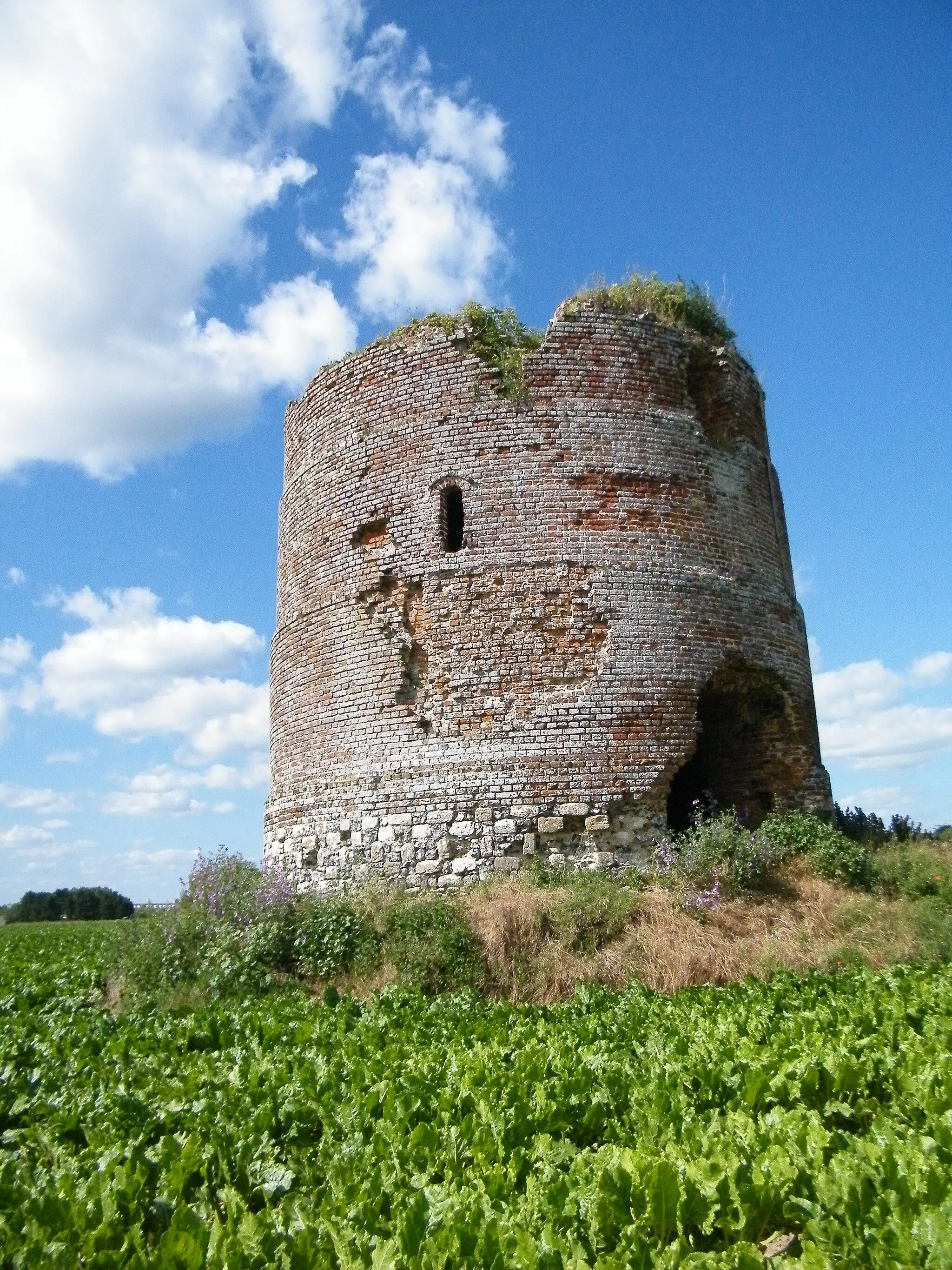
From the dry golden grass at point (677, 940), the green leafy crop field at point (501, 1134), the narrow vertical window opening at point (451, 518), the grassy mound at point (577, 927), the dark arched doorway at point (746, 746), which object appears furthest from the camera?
the dark arched doorway at point (746, 746)

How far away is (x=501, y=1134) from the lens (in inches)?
150

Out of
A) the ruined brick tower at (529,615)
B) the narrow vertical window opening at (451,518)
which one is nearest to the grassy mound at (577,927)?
the ruined brick tower at (529,615)

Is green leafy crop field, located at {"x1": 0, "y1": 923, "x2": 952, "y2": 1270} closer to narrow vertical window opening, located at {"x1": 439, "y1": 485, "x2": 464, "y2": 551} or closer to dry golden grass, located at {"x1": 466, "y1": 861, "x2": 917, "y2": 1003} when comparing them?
dry golden grass, located at {"x1": 466, "y1": 861, "x2": 917, "y2": 1003}

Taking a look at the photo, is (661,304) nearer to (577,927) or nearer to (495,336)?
(495,336)

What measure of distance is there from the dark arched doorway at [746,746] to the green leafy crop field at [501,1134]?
177 inches

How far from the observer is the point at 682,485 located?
1059 cm

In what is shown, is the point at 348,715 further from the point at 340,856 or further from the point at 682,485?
the point at 682,485

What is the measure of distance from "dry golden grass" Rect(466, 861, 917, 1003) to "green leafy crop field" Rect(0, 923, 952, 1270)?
3.26ft

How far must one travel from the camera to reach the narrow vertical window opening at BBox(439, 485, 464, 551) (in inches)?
405

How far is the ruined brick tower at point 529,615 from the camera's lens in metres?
9.41

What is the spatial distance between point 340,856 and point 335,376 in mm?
5818

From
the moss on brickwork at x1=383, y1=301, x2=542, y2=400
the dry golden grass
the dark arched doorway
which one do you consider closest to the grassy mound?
the dry golden grass

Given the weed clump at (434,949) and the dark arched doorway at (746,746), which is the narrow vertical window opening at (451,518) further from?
the weed clump at (434,949)

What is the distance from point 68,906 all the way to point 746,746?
137 ft
